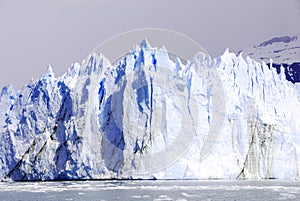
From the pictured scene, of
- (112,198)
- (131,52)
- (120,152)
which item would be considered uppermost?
(131,52)

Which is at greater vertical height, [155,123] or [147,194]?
[155,123]

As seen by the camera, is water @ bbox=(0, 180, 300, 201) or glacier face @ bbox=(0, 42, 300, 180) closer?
water @ bbox=(0, 180, 300, 201)

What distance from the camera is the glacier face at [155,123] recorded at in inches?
1160

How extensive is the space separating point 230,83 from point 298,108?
651cm

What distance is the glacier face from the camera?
29.5m

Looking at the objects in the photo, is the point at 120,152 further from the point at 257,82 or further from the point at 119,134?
the point at 257,82

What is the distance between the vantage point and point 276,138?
32906 mm

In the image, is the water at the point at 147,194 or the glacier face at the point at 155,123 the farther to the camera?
the glacier face at the point at 155,123

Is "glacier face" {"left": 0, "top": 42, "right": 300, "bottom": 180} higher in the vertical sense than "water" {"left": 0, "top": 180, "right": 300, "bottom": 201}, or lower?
higher

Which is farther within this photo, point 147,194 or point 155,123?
point 155,123

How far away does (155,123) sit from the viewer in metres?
29.6

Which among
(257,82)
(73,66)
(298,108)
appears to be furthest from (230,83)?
(73,66)

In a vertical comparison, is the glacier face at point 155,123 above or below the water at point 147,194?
above

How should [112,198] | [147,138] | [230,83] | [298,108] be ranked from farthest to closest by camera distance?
[298,108] < [230,83] < [147,138] < [112,198]
